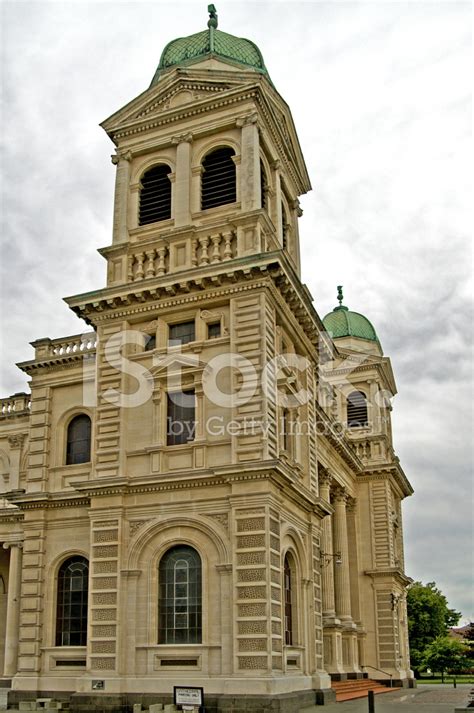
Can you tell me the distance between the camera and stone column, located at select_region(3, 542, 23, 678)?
119ft

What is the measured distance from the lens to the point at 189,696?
70.0 feet

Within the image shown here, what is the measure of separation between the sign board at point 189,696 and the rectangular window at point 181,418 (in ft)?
34.2

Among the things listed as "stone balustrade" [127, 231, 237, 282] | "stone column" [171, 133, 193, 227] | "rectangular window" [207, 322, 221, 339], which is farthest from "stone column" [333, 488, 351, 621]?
"stone column" [171, 133, 193, 227]

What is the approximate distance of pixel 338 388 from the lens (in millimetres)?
62719

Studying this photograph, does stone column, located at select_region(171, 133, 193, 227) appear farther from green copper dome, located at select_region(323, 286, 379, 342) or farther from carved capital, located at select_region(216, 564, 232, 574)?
green copper dome, located at select_region(323, 286, 379, 342)

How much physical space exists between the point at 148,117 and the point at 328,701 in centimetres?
2508

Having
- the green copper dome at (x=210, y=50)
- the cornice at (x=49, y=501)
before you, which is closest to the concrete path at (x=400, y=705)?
the cornice at (x=49, y=501)

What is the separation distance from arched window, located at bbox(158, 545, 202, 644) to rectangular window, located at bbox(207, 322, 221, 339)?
7902mm

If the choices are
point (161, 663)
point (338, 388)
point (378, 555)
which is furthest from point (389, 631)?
point (161, 663)

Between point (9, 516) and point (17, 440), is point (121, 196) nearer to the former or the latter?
point (17, 440)

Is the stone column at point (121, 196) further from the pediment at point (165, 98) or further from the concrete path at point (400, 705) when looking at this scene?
the concrete path at point (400, 705)

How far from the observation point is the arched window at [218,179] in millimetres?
34219

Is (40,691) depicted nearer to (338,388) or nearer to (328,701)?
(328,701)

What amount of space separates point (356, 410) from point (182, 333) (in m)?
31.9
